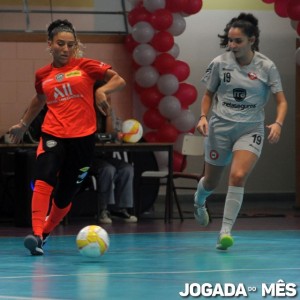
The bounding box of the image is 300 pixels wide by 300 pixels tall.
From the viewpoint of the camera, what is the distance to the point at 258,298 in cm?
566

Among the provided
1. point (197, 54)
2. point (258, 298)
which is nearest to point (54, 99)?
point (258, 298)

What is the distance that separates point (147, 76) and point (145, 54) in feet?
1.12

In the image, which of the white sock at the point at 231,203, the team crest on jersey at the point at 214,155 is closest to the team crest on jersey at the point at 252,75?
the team crest on jersey at the point at 214,155

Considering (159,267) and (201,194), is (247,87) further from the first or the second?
(159,267)

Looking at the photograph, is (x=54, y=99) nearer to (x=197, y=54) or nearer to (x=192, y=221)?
(x=192, y=221)

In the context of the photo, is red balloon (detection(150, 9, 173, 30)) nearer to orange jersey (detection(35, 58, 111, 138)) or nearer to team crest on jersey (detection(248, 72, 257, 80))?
team crest on jersey (detection(248, 72, 257, 80))

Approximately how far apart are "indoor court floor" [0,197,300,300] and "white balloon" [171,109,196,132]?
2.99m

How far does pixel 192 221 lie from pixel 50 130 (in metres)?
4.94

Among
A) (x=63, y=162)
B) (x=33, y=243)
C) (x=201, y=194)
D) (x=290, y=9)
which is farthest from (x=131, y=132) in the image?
(x=33, y=243)

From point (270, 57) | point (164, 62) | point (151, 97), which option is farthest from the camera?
point (270, 57)

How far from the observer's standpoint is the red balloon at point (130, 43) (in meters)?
14.3

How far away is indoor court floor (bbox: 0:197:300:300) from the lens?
5.96 metres

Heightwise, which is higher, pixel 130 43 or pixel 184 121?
pixel 130 43

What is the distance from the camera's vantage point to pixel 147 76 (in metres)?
14.1
